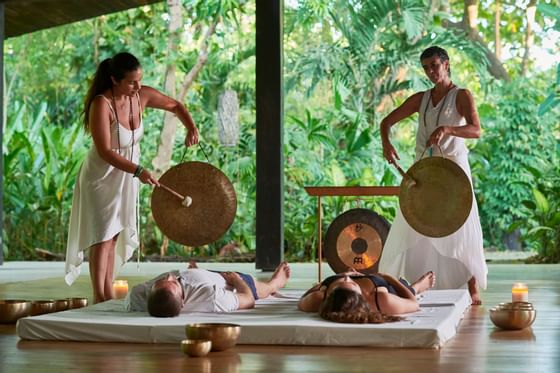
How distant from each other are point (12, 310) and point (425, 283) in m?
1.76

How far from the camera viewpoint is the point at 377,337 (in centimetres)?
320

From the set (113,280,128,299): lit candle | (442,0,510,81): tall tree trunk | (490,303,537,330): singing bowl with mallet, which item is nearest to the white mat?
(490,303,537,330): singing bowl with mallet

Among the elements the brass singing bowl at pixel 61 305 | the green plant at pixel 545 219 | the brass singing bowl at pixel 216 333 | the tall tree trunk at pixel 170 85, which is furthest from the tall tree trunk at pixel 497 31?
the brass singing bowl at pixel 216 333

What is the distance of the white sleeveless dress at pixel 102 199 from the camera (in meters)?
4.40

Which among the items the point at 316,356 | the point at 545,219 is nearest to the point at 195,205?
the point at 316,356

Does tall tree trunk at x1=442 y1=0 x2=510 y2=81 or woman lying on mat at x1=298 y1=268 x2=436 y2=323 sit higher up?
tall tree trunk at x1=442 y1=0 x2=510 y2=81

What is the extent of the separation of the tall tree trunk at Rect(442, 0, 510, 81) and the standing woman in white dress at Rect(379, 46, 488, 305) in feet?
17.5

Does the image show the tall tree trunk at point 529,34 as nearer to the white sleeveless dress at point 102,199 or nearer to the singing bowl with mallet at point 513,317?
the white sleeveless dress at point 102,199

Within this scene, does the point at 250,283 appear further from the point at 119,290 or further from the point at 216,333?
the point at 216,333

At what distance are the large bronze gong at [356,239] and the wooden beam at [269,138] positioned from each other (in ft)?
2.83

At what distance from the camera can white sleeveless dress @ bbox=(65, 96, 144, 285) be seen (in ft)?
14.4

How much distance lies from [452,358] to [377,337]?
0.31 metres

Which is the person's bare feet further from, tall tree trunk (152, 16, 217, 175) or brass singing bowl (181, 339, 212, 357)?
tall tree trunk (152, 16, 217, 175)

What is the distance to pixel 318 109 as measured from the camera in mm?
9945
